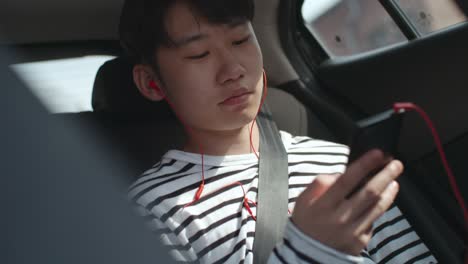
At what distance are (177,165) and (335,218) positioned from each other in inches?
26.1

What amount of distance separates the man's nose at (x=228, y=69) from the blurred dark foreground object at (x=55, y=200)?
1.45 ft

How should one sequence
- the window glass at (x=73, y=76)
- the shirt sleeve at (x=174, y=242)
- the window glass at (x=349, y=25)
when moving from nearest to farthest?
1. the shirt sleeve at (x=174, y=242)
2. the window glass at (x=73, y=76)
3. the window glass at (x=349, y=25)

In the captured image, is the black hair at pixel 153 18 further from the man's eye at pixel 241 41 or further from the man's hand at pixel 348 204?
the man's hand at pixel 348 204

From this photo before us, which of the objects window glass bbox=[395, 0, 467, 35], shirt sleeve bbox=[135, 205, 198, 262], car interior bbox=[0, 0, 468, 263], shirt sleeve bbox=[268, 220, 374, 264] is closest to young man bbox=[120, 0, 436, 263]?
shirt sleeve bbox=[135, 205, 198, 262]

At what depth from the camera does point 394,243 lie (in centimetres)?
124

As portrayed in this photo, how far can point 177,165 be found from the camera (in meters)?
1.37

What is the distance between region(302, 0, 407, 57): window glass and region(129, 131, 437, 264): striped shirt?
2.42 ft

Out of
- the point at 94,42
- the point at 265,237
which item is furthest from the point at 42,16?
the point at 265,237

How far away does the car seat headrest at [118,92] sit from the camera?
1.48m

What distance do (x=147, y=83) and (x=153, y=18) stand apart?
19 centimetres

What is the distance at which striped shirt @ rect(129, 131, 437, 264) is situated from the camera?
3.89ft

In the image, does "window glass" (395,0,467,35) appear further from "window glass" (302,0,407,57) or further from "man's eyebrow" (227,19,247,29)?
"man's eyebrow" (227,19,247,29)

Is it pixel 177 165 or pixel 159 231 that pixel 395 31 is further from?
pixel 159 231

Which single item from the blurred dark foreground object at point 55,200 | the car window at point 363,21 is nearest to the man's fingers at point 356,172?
the blurred dark foreground object at point 55,200
